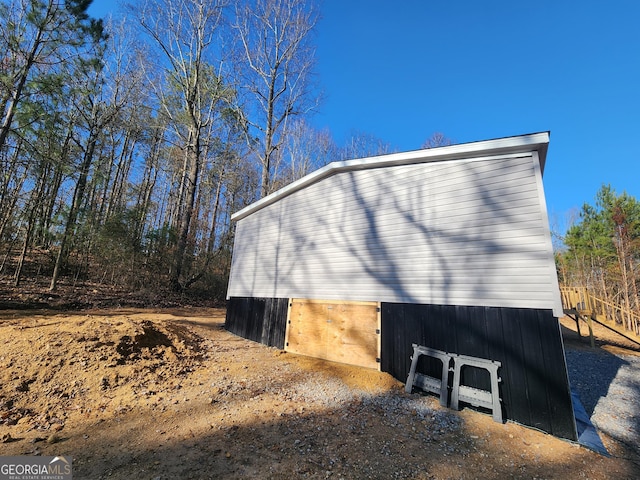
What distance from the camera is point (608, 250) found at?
55.1ft

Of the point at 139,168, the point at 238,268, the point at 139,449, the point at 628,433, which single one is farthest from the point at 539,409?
the point at 139,168

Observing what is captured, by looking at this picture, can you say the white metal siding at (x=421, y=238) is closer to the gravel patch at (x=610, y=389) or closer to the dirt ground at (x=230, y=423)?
the dirt ground at (x=230, y=423)

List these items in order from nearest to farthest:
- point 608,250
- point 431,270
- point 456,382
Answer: point 456,382, point 431,270, point 608,250

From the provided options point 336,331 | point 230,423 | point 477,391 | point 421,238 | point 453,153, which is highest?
point 453,153

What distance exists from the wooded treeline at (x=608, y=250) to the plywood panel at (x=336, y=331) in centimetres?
1668

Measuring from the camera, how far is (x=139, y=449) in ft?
9.46

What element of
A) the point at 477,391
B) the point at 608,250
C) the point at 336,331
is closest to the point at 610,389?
the point at 477,391

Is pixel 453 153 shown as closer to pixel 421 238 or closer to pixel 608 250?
pixel 421 238

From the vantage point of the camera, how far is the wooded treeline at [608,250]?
51.0 ft

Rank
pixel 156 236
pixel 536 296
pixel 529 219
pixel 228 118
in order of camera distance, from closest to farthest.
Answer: pixel 536 296, pixel 529 219, pixel 156 236, pixel 228 118

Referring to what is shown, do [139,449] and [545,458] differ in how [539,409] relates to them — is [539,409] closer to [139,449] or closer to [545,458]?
[545,458]

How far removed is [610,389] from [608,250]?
50.5 feet

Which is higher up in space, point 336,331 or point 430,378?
point 336,331

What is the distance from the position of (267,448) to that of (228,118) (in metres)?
20.0
